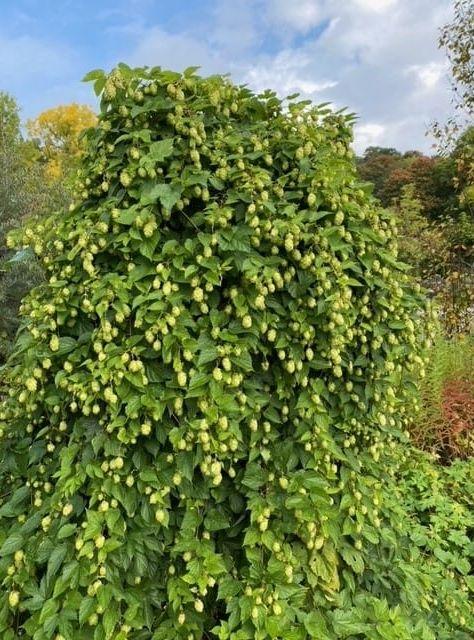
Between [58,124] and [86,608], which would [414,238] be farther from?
[58,124]

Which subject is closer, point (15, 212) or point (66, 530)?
point (66, 530)

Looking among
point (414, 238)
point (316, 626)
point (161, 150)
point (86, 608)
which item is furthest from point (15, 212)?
point (316, 626)

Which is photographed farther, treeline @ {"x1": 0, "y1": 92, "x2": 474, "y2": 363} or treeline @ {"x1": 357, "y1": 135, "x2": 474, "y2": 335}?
treeline @ {"x1": 357, "y1": 135, "x2": 474, "y2": 335}

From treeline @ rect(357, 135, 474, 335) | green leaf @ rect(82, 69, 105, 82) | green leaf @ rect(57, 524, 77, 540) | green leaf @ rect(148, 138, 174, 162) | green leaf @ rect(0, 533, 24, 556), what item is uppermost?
green leaf @ rect(82, 69, 105, 82)

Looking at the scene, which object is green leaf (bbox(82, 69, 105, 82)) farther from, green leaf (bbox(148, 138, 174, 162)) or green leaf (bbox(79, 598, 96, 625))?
green leaf (bbox(79, 598, 96, 625))

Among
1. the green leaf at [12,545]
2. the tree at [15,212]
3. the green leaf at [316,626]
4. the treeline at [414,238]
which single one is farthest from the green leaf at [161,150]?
the tree at [15,212]

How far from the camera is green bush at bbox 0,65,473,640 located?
1.52 meters

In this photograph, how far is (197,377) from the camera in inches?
58.7

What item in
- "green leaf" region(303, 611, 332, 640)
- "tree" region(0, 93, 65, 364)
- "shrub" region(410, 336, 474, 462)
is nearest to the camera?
→ "green leaf" region(303, 611, 332, 640)

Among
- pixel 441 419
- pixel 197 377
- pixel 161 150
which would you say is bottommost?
pixel 441 419

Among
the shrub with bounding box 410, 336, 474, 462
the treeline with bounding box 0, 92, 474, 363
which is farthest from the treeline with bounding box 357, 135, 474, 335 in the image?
the shrub with bounding box 410, 336, 474, 462

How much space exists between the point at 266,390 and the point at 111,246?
0.69 m

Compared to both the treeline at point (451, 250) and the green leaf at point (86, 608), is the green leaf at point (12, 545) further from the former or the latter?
the treeline at point (451, 250)

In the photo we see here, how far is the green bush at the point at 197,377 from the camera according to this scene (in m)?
1.52
